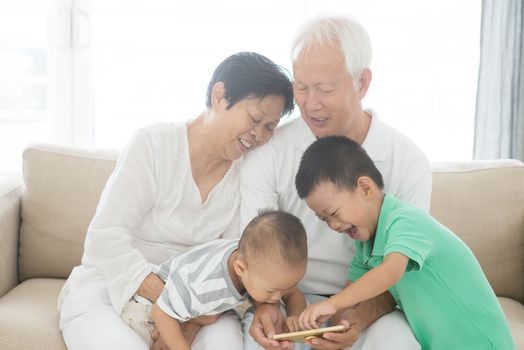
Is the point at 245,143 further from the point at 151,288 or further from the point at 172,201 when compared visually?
the point at 151,288

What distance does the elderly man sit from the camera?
2057 mm

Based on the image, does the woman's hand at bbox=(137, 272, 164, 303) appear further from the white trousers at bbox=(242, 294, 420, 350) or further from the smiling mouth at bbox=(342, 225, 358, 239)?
the smiling mouth at bbox=(342, 225, 358, 239)

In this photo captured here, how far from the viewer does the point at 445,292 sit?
6.47 ft

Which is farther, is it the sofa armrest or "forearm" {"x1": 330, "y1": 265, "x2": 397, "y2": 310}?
the sofa armrest

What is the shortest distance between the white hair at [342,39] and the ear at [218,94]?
Result: 0.23m

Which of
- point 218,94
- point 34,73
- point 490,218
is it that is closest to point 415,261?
point 218,94

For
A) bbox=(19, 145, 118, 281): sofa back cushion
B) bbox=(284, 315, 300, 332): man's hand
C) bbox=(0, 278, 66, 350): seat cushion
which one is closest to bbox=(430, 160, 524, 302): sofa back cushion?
bbox=(284, 315, 300, 332): man's hand

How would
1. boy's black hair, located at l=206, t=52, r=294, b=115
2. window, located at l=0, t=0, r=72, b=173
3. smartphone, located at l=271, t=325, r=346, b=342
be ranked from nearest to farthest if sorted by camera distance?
smartphone, located at l=271, t=325, r=346, b=342 → boy's black hair, located at l=206, t=52, r=294, b=115 → window, located at l=0, t=0, r=72, b=173

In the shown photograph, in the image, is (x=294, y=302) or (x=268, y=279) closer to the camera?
(x=268, y=279)

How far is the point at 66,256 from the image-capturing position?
270cm

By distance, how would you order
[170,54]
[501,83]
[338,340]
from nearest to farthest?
[338,340] < [501,83] < [170,54]

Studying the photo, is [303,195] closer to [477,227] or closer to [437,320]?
[437,320]

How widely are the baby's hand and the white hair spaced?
28.2 inches

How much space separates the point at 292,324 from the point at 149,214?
1.89ft
